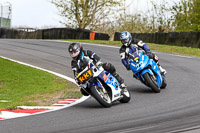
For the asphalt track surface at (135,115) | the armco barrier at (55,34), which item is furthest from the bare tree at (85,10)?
the asphalt track surface at (135,115)

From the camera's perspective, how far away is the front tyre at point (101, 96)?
27.9ft

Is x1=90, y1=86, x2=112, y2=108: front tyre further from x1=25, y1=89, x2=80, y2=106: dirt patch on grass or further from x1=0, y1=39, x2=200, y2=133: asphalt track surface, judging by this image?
x1=25, y1=89, x2=80, y2=106: dirt patch on grass

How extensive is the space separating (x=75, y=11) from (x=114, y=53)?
20.4 metres

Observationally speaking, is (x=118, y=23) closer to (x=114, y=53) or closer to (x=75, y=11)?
(x=75, y=11)

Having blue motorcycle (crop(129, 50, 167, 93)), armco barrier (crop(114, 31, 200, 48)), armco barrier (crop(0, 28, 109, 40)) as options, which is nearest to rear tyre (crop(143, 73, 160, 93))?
blue motorcycle (crop(129, 50, 167, 93))

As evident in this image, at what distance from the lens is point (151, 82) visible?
10.1 meters

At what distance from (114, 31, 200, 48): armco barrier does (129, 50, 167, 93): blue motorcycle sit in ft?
42.9

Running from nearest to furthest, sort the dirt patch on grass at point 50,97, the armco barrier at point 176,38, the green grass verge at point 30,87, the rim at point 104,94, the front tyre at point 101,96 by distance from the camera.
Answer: the front tyre at point 101,96 < the rim at point 104,94 < the dirt patch on grass at point 50,97 < the green grass verge at point 30,87 < the armco barrier at point 176,38

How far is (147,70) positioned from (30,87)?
416 centimetres

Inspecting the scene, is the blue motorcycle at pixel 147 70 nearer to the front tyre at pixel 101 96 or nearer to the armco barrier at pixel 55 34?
the front tyre at pixel 101 96

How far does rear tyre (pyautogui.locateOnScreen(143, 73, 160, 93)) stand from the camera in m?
10.1

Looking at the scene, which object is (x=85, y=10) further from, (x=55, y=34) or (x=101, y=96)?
(x=101, y=96)

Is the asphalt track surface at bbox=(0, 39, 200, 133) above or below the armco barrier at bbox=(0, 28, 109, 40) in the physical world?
below

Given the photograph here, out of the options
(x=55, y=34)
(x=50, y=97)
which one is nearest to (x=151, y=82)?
(x=50, y=97)
